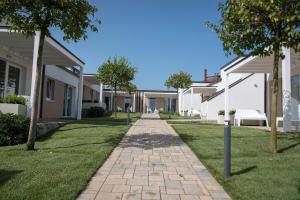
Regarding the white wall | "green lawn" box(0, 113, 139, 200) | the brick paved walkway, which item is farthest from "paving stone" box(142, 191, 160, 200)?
the white wall

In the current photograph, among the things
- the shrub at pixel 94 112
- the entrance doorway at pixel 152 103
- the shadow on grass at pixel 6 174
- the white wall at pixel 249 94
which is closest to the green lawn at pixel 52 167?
the shadow on grass at pixel 6 174

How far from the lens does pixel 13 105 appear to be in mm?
8844

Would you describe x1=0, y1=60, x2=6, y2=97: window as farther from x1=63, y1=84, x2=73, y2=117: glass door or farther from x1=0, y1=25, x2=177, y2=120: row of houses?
x1=63, y1=84, x2=73, y2=117: glass door

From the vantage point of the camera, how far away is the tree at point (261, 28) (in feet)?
19.4

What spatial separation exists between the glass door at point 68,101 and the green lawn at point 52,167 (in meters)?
11.7

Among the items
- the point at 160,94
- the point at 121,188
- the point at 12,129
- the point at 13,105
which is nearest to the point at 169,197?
the point at 121,188

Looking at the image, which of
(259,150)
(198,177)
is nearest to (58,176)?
(198,177)

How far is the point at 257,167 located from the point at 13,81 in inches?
442

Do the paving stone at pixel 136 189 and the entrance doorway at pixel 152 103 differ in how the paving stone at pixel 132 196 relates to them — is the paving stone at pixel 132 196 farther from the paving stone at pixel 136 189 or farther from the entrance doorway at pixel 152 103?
the entrance doorway at pixel 152 103

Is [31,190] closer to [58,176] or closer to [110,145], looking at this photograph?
[58,176]

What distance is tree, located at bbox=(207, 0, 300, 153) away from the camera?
19.4 feet

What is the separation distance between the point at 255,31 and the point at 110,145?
440cm

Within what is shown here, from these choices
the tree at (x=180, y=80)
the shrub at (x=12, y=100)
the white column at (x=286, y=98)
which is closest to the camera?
the shrub at (x=12, y=100)

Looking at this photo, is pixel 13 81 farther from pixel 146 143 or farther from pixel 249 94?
pixel 249 94
